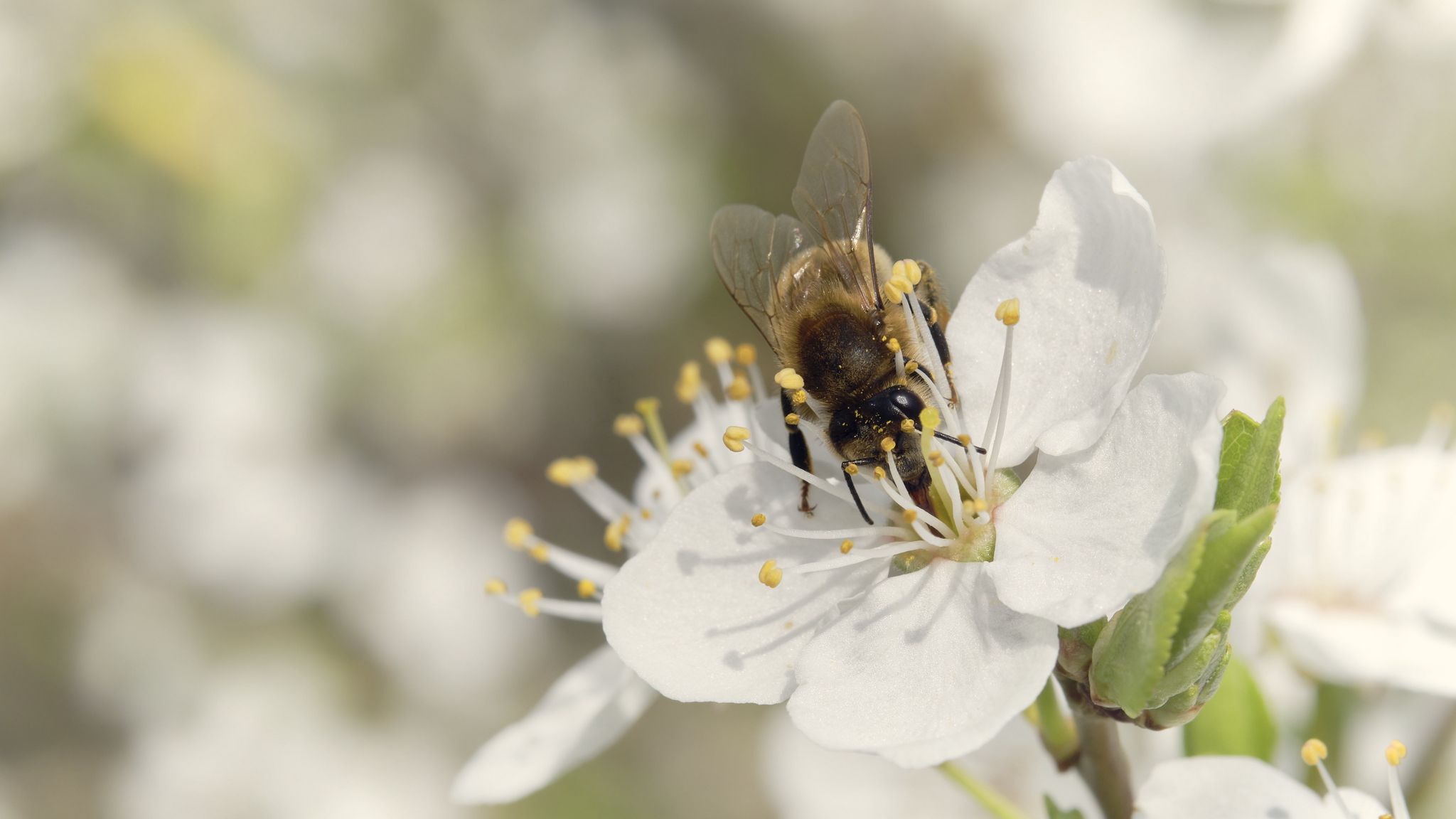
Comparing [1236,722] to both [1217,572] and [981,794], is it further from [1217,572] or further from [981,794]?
[1217,572]

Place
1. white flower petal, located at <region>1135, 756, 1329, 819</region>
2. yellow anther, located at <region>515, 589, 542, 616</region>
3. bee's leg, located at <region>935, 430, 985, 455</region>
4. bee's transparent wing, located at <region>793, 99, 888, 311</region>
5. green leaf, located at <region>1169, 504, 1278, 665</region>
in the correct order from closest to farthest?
green leaf, located at <region>1169, 504, 1278, 665</region>, white flower petal, located at <region>1135, 756, 1329, 819</region>, bee's leg, located at <region>935, 430, 985, 455</region>, bee's transparent wing, located at <region>793, 99, 888, 311</region>, yellow anther, located at <region>515, 589, 542, 616</region>

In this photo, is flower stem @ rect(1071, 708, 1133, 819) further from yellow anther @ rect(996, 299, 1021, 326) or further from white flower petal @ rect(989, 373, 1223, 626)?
yellow anther @ rect(996, 299, 1021, 326)

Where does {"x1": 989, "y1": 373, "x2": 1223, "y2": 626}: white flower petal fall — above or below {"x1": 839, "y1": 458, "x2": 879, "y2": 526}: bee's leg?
below

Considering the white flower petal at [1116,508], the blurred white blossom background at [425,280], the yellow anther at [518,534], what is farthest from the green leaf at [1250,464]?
the blurred white blossom background at [425,280]

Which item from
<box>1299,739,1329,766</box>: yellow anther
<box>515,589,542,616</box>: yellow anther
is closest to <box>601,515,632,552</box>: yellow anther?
<box>515,589,542,616</box>: yellow anther

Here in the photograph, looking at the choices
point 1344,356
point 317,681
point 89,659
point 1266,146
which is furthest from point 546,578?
point 1344,356

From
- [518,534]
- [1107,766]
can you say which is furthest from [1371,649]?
[518,534]

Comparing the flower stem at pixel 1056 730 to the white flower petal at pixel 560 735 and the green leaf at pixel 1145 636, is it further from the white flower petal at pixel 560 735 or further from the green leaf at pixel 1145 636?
the white flower petal at pixel 560 735
